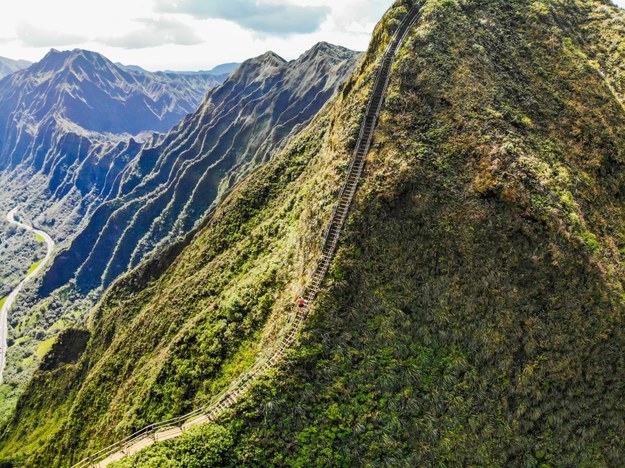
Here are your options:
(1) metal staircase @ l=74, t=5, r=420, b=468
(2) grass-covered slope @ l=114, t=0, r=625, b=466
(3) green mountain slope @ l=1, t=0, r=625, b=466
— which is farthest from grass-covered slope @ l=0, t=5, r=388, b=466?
(2) grass-covered slope @ l=114, t=0, r=625, b=466

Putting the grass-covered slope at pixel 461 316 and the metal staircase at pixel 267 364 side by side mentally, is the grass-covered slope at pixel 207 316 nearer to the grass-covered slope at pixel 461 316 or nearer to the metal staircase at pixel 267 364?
the metal staircase at pixel 267 364

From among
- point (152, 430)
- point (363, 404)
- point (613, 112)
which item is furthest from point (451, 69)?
point (152, 430)

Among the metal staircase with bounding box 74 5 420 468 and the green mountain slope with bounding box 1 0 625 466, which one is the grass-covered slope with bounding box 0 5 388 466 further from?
the metal staircase with bounding box 74 5 420 468

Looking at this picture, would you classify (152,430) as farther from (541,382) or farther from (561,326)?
(561,326)

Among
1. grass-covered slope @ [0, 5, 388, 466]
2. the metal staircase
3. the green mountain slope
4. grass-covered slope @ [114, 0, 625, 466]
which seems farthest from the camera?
grass-covered slope @ [0, 5, 388, 466]

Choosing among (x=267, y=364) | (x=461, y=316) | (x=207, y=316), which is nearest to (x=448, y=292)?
(x=461, y=316)

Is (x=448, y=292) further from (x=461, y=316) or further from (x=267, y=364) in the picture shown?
(x=267, y=364)

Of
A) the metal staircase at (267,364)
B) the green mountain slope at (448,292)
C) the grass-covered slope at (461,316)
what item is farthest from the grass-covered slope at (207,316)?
the grass-covered slope at (461,316)
